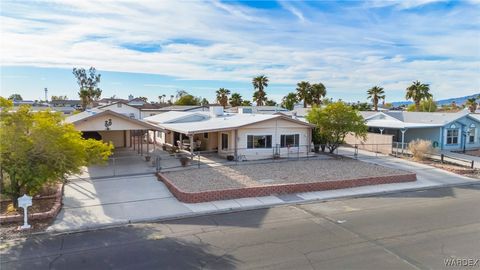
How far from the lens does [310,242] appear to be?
11211 millimetres

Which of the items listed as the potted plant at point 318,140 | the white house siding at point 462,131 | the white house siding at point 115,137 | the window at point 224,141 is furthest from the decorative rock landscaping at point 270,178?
the white house siding at point 115,137

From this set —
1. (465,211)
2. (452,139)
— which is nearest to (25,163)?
(465,211)

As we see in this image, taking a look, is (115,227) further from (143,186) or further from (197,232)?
(143,186)

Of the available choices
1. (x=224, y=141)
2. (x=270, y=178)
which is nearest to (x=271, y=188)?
(x=270, y=178)

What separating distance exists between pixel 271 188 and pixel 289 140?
10.9m

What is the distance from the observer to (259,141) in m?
26.2

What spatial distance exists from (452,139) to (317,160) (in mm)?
16442

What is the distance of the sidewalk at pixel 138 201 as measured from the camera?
13.2 metres

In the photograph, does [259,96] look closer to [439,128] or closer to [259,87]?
[259,87]

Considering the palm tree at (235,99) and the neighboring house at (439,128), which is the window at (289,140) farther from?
the palm tree at (235,99)

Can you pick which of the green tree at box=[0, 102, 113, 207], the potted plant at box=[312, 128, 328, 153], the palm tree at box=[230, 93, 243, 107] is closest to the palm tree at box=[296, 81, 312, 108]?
the palm tree at box=[230, 93, 243, 107]

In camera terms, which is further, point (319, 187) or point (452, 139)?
point (452, 139)

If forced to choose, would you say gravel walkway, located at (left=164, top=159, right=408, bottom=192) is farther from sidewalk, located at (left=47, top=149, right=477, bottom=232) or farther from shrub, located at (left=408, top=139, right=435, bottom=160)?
shrub, located at (left=408, top=139, right=435, bottom=160)

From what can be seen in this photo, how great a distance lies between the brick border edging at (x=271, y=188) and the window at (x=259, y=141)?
328 inches
